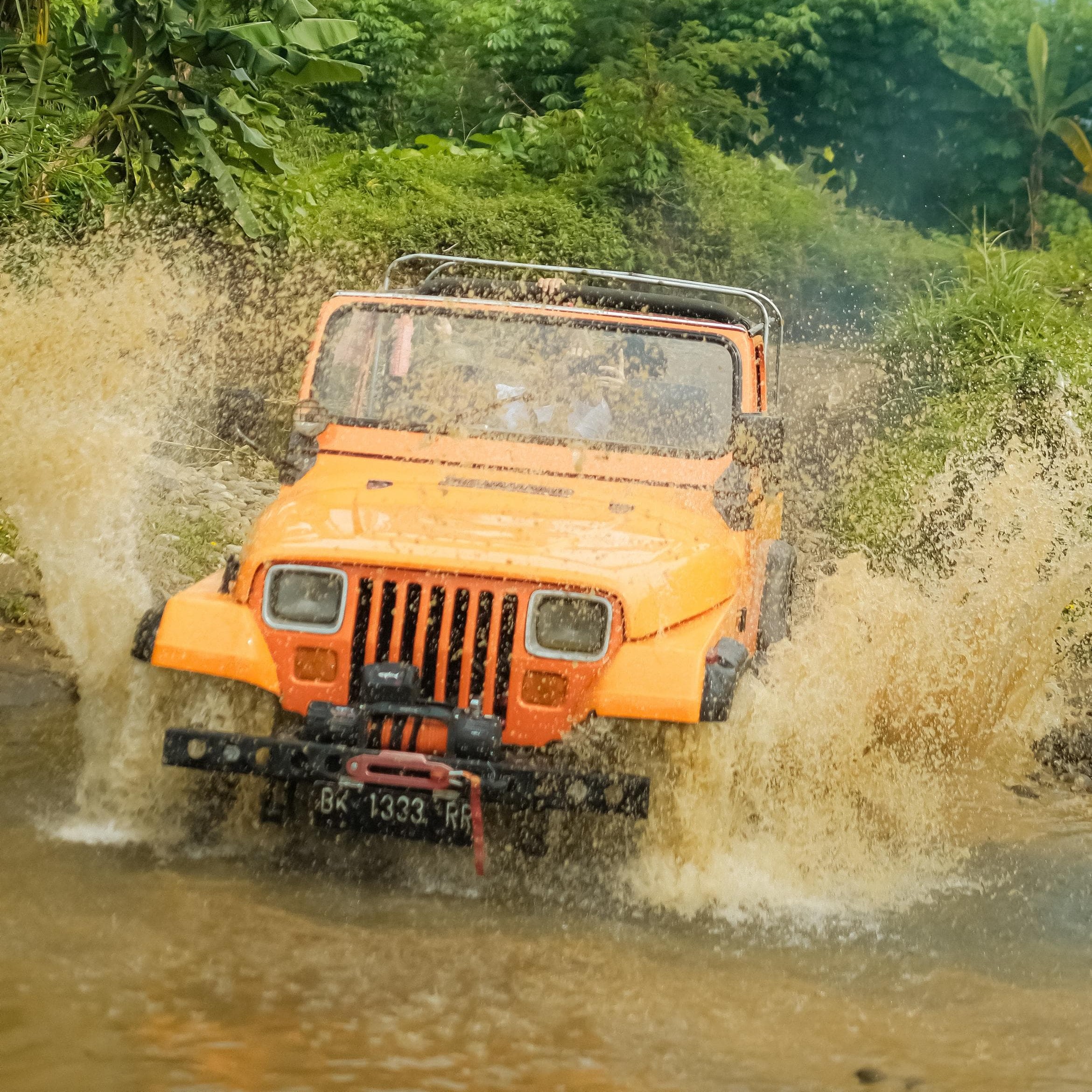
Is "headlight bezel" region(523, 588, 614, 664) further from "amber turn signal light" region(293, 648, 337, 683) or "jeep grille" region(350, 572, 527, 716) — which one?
"amber turn signal light" region(293, 648, 337, 683)

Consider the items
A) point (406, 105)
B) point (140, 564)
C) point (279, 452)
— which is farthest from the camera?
point (406, 105)

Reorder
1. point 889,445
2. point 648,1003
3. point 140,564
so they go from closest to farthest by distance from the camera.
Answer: point 648,1003 → point 140,564 → point 889,445

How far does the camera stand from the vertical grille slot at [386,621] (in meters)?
4.14

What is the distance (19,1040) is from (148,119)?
5.71m

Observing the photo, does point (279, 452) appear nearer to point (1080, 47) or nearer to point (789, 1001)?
point (789, 1001)

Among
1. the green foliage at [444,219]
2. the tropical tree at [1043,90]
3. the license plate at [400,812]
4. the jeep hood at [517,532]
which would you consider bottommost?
the license plate at [400,812]

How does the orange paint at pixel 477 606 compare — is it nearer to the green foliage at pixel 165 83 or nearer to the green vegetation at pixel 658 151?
the green foliage at pixel 165 83

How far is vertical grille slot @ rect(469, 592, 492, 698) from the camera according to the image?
4.13 m

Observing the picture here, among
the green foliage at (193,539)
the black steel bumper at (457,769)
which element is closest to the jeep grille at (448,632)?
the black steel bumper at (457,769)

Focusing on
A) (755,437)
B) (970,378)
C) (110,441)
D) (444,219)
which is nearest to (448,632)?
(755,437)

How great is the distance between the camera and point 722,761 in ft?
13.4

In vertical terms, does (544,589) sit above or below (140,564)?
above

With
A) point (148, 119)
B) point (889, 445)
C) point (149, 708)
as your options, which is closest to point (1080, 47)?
point (889, 445)

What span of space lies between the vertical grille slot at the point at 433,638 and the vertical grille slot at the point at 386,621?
0.10m
